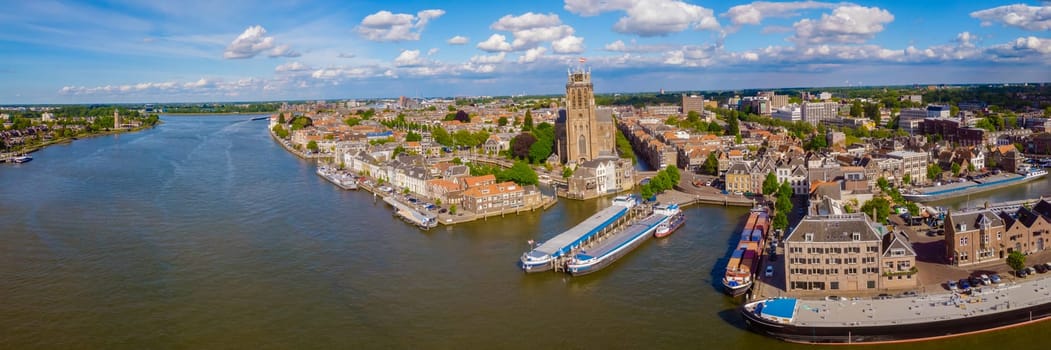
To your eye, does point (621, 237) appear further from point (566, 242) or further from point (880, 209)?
point (880, 209)

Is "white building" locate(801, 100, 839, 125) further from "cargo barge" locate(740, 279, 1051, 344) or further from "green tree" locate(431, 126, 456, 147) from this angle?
"cargo barge" locate(740, 279, 1051, 344)

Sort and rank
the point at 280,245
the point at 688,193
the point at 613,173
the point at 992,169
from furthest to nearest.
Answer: the point at 992,169 < the point at 613,173 < the point at 688,193 < the point at 280,245

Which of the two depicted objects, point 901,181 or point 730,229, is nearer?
point 730,229

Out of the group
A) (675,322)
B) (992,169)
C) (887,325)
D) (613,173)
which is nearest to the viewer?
(887,325)

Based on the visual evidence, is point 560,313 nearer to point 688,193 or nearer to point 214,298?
point 214,298

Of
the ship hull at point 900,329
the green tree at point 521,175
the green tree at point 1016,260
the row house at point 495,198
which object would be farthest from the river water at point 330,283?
the green tree at point 1016,260

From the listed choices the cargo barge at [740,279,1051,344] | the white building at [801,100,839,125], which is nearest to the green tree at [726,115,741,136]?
the white building at [801,100,839,125]

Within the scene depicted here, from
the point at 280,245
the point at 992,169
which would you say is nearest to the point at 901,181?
the point at 992,169

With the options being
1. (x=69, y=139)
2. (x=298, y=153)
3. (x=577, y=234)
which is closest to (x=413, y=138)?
(x=298, y=153)
